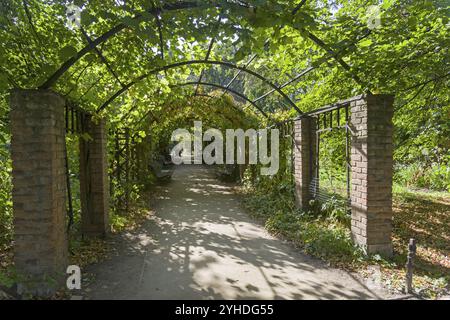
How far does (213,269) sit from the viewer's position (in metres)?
4.32

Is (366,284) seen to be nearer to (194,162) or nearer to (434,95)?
(434,95)

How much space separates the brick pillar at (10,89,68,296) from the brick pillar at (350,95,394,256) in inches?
165

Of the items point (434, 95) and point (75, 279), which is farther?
point (434, 95)

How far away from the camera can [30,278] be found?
11.1 feet

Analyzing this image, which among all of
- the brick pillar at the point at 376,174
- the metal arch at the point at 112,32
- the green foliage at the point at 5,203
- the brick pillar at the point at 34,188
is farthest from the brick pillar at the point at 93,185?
the brick pillar at the point at 376,174

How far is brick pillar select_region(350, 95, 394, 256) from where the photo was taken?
4535 millimetres

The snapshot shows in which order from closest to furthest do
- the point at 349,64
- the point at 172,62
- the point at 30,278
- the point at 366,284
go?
1. the point at 30,278
2. the point at 366,284
3. the point at 349,64
4. the point at 172,62

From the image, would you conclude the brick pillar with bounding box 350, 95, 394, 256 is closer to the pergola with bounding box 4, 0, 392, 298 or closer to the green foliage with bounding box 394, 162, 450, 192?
the pergola with bounding box 4, 0, 392, 298

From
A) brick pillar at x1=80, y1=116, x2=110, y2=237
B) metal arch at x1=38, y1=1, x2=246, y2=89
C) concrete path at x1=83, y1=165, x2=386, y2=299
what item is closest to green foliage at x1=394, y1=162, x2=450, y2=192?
concrete path at x1=83, y1=165, x2=386, y2=299

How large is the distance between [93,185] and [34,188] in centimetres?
246

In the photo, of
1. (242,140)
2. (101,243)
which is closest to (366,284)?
(101,243)

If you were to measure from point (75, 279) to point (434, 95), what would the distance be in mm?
7092

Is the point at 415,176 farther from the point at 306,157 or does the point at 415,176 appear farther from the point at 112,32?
the point at 112,32

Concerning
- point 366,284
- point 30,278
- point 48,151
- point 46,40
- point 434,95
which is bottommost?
point 366,284
